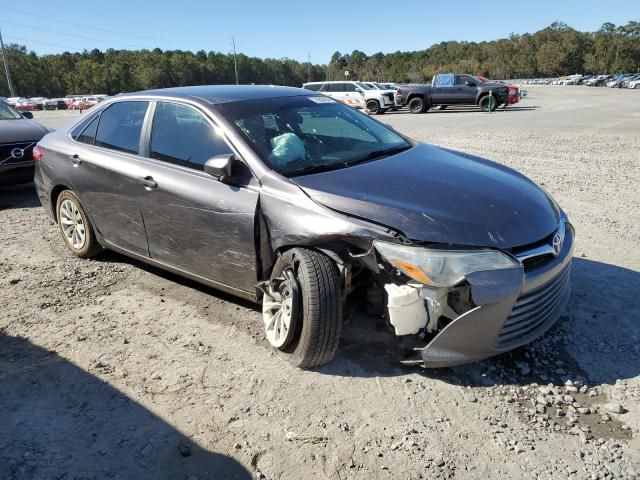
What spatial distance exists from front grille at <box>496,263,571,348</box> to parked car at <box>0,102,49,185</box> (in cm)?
735

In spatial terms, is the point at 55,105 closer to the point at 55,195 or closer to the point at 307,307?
the point at 55,195

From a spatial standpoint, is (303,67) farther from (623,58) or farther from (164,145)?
(164,145)

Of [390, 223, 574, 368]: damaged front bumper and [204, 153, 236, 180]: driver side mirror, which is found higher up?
[204, 153, 236, 180]: driver side mirror

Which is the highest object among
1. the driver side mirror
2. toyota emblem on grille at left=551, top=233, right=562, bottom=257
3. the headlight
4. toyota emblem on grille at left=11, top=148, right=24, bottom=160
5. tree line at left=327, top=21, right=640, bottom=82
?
tree line at left=327, top=21, right=640, bottom=82

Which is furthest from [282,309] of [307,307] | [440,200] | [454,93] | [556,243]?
[454,93]

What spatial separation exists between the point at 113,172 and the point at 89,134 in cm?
80

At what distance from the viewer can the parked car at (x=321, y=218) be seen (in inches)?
106

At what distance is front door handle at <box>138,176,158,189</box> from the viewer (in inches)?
149

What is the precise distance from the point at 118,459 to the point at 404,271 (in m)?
1.68

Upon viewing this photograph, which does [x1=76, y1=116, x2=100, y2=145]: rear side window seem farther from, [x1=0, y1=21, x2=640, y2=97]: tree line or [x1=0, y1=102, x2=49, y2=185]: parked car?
[x1=0, y1=21, x2=640, y2=97]: tree line

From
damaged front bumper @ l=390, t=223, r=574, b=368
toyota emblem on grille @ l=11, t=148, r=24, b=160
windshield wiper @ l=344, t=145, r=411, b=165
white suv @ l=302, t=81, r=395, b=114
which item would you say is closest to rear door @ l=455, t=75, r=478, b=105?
white suv @ l=302, t=81, r=395, b=114

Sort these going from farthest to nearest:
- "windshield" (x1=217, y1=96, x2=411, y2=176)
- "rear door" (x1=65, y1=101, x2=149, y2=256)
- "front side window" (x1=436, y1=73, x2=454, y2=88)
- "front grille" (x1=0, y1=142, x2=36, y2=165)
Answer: "front side window" (x1=436, y1=73, x2=454, y2=88) < "front grille" (x1=0, y1=142, x2=36, y2=165) < "rear door" (x1=65, y1=101, x2=149, y2=256) < "windshield" (x1=217, y1=96, x2=411, y2=176)

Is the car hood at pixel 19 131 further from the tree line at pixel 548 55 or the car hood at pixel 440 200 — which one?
the tree line at pixel 548 55

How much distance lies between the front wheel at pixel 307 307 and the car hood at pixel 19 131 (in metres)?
6.30
